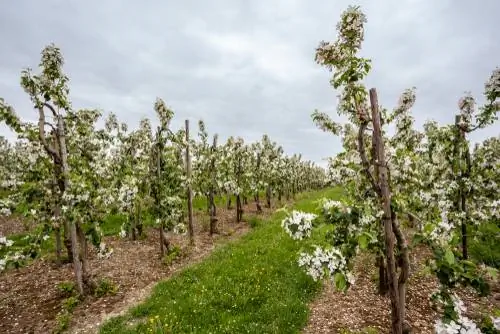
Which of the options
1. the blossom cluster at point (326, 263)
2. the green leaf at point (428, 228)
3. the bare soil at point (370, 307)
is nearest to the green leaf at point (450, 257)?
the green leaf at point (428, 228)

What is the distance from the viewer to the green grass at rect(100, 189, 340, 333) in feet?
32.0

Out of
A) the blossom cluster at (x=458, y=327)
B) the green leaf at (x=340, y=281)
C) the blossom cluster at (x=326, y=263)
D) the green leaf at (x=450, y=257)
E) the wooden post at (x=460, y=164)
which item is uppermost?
the wooden post at (x=460, y=164)

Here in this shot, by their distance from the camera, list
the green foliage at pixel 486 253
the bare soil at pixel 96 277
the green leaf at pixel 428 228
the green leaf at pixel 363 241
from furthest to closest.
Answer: the green foliage at pixel 486 253
the bare soil at pixel 96 277
the green leaf at pixel 428 228
the green leaf at pixel 363 241

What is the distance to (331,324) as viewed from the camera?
32.5 ft

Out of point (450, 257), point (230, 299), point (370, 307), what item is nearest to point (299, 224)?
point (450, 257)

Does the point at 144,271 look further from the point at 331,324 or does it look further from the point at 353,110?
the point at 353,110

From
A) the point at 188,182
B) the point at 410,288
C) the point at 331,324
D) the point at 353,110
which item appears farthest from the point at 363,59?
the point at 188,182

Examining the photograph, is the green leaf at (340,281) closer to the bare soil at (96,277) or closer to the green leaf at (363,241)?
the green leaf at (363,241)

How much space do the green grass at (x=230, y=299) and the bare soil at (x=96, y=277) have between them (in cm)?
114

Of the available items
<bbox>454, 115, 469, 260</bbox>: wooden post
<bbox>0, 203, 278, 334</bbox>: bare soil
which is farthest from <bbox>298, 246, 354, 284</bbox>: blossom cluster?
<bbox>454, 115, 469, 260</bbox>: wooden post

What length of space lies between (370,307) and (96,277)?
11.3 m

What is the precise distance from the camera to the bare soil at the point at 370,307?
980cm

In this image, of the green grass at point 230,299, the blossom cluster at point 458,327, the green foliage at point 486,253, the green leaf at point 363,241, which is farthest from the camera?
the green foliage at point 486,253

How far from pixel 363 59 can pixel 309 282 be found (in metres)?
9.82
